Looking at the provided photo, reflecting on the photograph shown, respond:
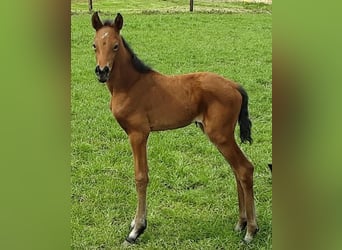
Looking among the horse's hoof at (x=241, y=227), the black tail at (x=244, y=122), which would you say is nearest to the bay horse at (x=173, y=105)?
the black tail at (x=244, y=122)

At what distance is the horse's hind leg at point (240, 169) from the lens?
1218 mm

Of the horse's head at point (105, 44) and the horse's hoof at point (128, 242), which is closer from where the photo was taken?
the horse's head at point (105, 44)

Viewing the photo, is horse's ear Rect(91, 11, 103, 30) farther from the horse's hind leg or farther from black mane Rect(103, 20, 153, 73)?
the horse's hind leg

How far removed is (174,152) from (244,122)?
0.20 metres

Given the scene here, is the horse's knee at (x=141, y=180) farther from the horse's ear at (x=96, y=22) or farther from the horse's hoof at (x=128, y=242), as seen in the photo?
the horse's ear at (x=96, y=22)

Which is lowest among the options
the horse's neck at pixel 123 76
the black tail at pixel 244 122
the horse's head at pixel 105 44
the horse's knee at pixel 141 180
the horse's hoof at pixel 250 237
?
the horse's hoof at pixel 250 237

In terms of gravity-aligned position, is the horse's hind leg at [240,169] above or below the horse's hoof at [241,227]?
above

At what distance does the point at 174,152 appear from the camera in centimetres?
135

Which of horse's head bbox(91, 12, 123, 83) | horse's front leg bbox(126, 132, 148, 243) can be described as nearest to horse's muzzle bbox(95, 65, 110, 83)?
horse's head bbox(91, 12, 123, 83)

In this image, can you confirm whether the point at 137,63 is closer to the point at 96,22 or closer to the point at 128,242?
the point at 96,22

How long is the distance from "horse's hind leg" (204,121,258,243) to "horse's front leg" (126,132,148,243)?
15 cm

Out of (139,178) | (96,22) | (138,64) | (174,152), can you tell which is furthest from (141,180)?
(96,22)
